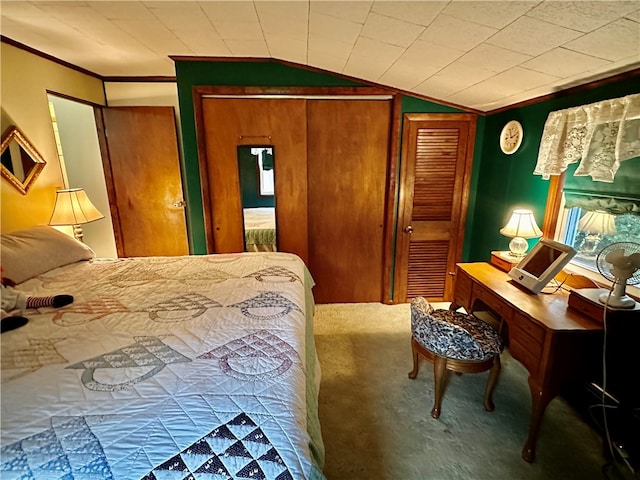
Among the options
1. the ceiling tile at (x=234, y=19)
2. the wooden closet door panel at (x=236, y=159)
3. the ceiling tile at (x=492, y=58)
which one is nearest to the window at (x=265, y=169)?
the wooden closet door panel at (x=236, y=159)

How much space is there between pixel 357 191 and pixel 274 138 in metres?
0.90

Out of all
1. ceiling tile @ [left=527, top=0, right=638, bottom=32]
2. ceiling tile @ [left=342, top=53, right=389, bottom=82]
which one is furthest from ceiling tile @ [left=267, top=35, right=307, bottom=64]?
ceiling tile @ [left=527, top=0, right=638, bottom=32]

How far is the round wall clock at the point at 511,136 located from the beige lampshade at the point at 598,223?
0.81 meters

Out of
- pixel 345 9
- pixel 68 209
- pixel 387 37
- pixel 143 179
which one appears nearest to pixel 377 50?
pixel 387 37

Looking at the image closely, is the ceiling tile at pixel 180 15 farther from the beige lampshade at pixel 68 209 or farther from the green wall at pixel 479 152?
the beige lampshade at pixel 68 209

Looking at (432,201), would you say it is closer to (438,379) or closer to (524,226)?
(524,226)

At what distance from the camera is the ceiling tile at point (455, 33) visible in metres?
1.39

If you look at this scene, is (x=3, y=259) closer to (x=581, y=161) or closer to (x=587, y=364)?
(x=587, y=364)

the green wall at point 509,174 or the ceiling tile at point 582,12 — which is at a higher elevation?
the ceiling tile at point 582,12

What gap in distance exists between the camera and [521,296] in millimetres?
1731

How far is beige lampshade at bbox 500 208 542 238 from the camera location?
2.04 metres

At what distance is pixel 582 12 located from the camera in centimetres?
114

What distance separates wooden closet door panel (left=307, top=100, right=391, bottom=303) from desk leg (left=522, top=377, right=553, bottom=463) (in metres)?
1.77

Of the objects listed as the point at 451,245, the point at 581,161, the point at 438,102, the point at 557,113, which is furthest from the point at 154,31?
the point at 451,245
